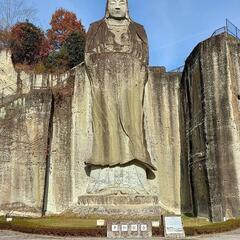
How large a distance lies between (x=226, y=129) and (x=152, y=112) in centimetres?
389

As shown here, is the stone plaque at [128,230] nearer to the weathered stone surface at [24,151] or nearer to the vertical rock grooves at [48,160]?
the weathered stone surface at [24,151]

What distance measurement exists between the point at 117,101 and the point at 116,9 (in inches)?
152

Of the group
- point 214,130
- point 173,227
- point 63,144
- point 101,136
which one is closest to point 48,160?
point 63,144

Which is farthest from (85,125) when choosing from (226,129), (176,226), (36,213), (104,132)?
(176,226)

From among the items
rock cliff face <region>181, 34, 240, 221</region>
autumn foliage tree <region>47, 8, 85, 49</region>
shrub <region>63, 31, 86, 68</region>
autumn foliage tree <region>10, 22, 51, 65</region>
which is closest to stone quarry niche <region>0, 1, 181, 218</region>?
rock cliff face <region>181, 34, 240, 221</region>

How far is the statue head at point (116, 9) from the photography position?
763 inches

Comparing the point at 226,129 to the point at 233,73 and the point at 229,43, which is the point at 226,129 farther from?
the point at 229,43

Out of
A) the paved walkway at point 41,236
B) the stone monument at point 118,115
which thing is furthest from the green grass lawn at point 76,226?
the stone monument at point 118,115

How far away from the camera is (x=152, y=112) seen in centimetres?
1927

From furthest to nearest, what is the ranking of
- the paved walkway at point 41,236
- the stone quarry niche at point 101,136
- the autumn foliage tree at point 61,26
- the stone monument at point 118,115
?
the autumn foliage tree at point 61,26 → the stone quarry niche at point 101,136 → the stone monument at point 118,115 → the paved walkway at point 41,236

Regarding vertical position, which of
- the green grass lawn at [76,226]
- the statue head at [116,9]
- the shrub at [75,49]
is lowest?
the green grass lawn at [76,226]

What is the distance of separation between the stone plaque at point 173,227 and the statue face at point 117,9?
1011 centimetres

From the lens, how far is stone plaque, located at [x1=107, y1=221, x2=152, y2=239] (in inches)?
444

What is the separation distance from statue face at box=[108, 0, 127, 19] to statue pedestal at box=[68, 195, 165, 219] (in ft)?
23.9
